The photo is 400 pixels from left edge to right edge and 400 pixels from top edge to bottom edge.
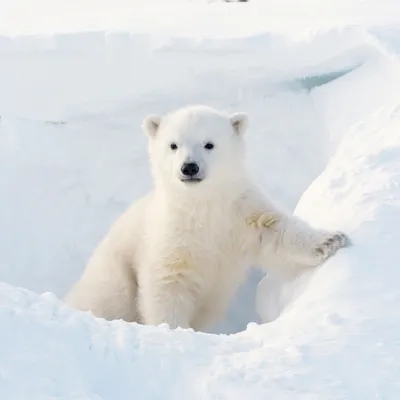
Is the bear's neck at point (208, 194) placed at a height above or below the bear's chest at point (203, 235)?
above

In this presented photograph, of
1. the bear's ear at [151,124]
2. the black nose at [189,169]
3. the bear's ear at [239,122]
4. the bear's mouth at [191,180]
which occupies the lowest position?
the bear's mouth at [191,180]

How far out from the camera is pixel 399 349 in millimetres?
2012

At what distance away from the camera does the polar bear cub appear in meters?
3.27

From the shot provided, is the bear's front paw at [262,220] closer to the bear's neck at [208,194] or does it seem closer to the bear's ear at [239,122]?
the bear's neck at [208,194]

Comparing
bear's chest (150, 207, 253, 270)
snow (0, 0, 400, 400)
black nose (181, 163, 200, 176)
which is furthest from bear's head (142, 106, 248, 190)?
snow (0, 0, 400, 400)

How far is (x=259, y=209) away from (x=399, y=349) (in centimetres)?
141

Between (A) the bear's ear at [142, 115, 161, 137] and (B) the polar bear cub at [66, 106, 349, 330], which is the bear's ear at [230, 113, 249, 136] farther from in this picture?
(A) the bear's ear at [142, 115, 161, 137]

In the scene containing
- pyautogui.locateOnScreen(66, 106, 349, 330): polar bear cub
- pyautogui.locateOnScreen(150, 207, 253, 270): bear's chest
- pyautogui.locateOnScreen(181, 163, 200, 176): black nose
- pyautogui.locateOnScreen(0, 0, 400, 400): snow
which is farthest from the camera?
pyautogui.locateOnScreen(0, 0, 400, 400): snow

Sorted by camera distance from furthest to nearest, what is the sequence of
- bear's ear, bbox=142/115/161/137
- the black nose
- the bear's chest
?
bear's ear, bbox=142/115/161/137, the bear's chest, the black nose

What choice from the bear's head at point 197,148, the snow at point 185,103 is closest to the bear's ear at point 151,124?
the bear's head at point 197,148

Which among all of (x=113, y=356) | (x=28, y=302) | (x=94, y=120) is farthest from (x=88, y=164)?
(x=113, y=356)

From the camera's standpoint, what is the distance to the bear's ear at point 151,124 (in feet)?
11.5

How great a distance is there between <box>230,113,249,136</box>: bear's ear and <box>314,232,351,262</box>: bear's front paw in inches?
26.3

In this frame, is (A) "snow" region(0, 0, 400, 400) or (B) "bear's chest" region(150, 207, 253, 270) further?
(A) "snow" region(0, 0, 400, 400)
